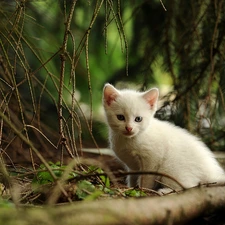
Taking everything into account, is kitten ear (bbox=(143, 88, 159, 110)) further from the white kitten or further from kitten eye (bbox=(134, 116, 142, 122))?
kitten eye (bbox=(134, 116, 142, 122))

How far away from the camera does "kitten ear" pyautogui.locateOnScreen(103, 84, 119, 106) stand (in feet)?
13.1

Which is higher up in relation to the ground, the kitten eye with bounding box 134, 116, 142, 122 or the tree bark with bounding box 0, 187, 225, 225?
the tree bark with bounding box 0, 187, 225, 225

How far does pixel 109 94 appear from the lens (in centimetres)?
402

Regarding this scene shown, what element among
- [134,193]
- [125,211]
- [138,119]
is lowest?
[134,193]

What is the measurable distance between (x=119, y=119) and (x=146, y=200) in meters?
1.86

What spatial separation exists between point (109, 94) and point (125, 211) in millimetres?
2155

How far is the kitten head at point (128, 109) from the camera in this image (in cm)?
383

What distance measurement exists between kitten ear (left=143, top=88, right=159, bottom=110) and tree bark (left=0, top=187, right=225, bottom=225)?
157cm

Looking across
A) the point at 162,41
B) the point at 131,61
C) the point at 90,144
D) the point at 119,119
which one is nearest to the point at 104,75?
the point at 131,61

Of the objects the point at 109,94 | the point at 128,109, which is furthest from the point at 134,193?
the point at 109,94

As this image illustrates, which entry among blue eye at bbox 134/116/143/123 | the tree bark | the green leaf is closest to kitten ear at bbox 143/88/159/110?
blue eye at bbox 134/116/143/123

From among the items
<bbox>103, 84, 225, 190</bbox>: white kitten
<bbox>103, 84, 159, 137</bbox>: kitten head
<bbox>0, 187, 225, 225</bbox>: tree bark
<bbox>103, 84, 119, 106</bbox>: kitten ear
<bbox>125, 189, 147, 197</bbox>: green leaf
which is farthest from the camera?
<bbox>103, 84, 119, 106</bbox>: kitten ear

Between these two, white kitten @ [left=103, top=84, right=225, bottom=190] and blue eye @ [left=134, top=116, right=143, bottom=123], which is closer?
white kitten @ [left=103, top=84, right=225, bottom=190]

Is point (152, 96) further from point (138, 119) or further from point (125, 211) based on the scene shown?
point (125, 211)
